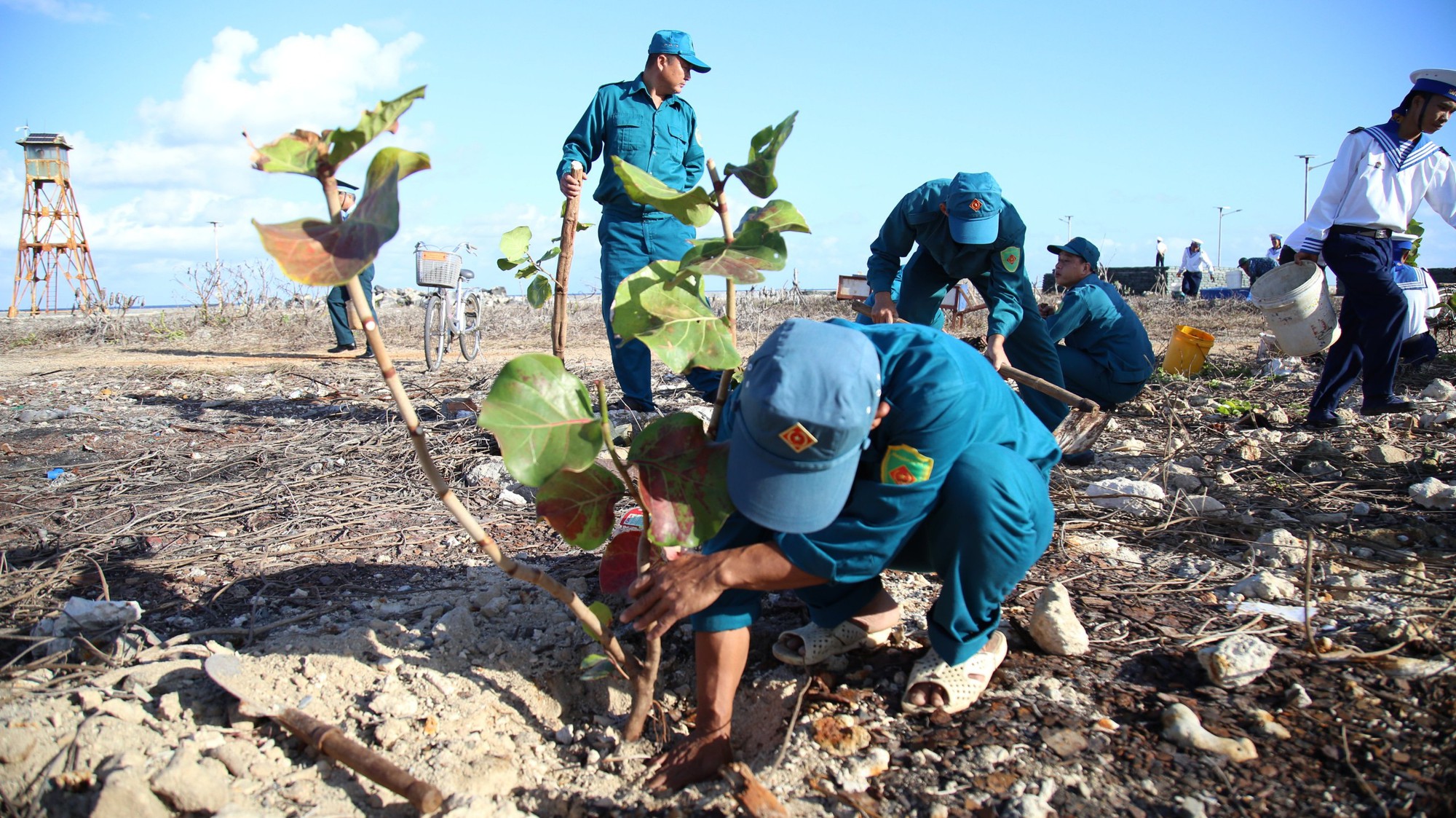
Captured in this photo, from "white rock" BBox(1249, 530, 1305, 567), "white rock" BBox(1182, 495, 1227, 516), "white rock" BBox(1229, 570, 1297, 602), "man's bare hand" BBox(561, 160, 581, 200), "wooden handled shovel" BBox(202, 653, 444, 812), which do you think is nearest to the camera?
"wooden handled shovel" BBox(202, 653, 444, 812)

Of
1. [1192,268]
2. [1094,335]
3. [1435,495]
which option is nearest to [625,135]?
[1094,335]

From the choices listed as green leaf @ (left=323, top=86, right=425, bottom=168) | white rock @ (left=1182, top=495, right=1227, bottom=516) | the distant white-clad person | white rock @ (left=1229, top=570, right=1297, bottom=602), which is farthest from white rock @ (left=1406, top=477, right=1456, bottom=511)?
the distant white-clad person

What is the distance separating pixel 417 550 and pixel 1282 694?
89.8 inches

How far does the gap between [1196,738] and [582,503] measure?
1.18 m

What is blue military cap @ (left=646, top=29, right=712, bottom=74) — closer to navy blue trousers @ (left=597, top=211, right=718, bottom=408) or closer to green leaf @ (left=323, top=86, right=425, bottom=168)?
navy blue trousers @ (left=597, top=211, right=718, bottom=408)

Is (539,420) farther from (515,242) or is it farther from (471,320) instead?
(471,320)

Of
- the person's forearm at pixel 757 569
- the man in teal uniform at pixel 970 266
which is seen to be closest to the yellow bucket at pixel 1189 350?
the man in teal uniform at pixel 970 266

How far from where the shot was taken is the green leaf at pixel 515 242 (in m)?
2.48

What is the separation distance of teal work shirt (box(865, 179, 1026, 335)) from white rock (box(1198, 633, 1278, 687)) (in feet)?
6.20

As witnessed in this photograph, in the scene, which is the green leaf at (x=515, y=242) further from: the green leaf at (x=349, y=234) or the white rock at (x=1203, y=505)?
the white rock at (x=1203, y=505)

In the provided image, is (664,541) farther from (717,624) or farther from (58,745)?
(58,745)

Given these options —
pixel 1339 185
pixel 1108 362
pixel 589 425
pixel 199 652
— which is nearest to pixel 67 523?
pixel 199 652

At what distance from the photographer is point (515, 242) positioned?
98.0 inches

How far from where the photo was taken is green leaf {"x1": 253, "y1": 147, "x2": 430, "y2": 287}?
1100 mm
